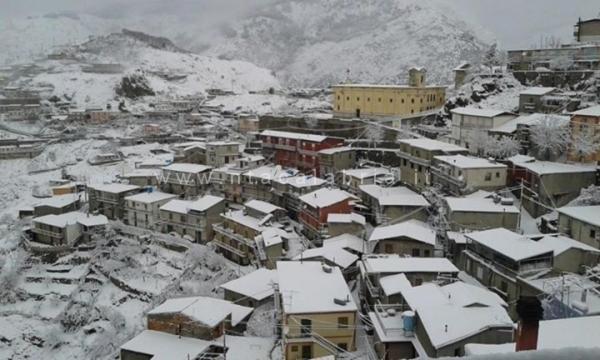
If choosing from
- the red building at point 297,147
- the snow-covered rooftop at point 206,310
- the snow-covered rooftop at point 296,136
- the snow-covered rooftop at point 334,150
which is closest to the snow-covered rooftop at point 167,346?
the snow-covered rooftop at point 206,310

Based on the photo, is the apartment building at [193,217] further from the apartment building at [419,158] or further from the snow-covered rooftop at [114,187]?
the apartment building at [419,158]

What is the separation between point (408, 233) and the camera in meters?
10.1

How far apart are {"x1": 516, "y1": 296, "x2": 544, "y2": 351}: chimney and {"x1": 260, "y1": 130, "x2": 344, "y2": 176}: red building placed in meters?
15.7

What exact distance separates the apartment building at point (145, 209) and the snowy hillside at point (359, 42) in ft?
91.6

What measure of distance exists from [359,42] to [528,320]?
5293 cm

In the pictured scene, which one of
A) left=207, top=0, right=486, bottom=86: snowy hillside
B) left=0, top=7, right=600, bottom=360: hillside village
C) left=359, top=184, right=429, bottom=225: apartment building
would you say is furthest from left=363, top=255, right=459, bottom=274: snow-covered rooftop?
left=207, top=0, right=486, bottom=86: snowy hillside

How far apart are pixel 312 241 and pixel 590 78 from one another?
9.61 m

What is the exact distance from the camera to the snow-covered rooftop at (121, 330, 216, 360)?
25.9ft

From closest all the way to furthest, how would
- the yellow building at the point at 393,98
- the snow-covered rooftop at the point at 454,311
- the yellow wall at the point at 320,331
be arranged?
the snow-covered rooftop at the point at 454,311, the yellow wall at the point at 320,331, the yellow building at the point at 393,98

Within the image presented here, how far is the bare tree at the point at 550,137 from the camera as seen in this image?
11.8 m

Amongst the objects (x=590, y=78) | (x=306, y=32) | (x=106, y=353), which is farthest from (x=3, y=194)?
(x=306, y=32)

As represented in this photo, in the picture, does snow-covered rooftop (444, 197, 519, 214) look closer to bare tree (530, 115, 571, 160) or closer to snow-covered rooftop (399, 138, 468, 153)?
bare tree (530, 115, 571, 160)

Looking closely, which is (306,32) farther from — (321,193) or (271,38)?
(321,193)

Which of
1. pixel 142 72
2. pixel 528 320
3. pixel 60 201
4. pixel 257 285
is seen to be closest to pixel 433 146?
pixel 257 285
